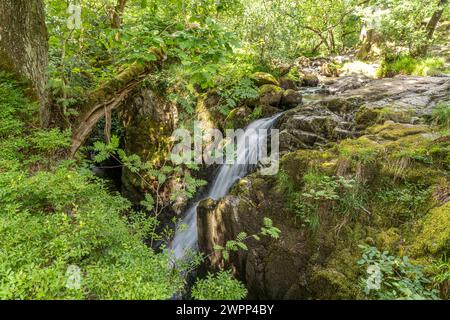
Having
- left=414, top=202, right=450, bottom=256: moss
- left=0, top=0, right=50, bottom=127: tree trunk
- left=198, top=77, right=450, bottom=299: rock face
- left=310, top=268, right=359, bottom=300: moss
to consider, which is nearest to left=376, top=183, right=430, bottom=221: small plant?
left=198, top=77, right=450, bottom=299: rock face

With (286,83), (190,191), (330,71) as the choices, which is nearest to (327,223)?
(190,191)

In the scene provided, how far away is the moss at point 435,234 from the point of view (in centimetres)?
260

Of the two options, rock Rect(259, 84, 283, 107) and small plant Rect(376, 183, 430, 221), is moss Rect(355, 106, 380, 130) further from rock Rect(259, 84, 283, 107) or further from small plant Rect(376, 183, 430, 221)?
rock Rect(259, 84, 283, 107)

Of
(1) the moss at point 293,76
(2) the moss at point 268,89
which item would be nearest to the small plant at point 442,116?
(2) the moss at point 268,89

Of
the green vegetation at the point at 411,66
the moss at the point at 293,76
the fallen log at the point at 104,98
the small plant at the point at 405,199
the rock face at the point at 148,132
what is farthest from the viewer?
the moss at the point at 293,76

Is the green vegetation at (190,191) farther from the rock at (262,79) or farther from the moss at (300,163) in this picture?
the rock at (262,79)

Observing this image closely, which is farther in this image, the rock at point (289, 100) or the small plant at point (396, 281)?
the rock at point (289, 100)

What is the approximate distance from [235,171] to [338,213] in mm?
3488

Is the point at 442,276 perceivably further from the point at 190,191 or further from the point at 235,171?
the point at 235,171

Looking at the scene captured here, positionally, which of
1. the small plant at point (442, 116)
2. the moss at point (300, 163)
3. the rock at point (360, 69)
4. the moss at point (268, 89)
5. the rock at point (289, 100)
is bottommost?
the moss at point (300, 163)

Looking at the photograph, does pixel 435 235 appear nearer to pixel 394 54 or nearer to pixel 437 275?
pixel 437 275

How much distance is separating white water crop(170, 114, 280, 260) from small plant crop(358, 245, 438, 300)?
397cm
